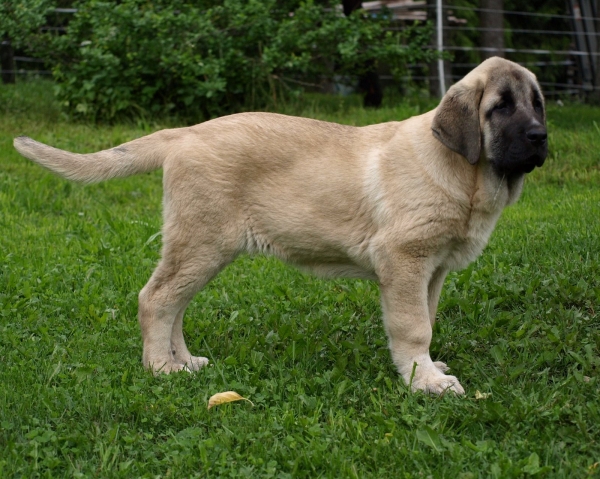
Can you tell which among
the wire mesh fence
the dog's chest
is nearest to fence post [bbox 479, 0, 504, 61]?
the wire mesh fence

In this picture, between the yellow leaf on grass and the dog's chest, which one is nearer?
the yellow leaf on grass

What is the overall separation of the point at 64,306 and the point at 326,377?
6.54 ft

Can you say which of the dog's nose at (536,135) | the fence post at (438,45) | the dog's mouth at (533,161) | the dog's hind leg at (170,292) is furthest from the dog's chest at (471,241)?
the fence post at (438,45)

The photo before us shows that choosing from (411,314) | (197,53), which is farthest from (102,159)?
(197,53)

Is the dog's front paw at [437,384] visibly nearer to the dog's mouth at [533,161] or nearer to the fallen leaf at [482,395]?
the fallen leaf at [482,395]

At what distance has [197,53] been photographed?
1091 cm

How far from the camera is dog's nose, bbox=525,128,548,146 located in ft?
13.9

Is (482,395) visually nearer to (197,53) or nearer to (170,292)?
A: (170,292)

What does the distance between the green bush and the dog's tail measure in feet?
18.3

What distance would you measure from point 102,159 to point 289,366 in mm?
1575

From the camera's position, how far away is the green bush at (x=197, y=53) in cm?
1048

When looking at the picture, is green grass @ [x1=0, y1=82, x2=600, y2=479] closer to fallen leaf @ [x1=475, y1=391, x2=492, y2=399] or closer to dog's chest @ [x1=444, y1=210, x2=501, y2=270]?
fallen leaf @ [x1=475, y1=391, x2=492, y2=399]

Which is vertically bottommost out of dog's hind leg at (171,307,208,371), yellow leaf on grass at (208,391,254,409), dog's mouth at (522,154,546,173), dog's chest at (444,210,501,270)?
dog's hind leg at (171,307,208,371)

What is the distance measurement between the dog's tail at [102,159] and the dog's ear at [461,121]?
154 centimetres
